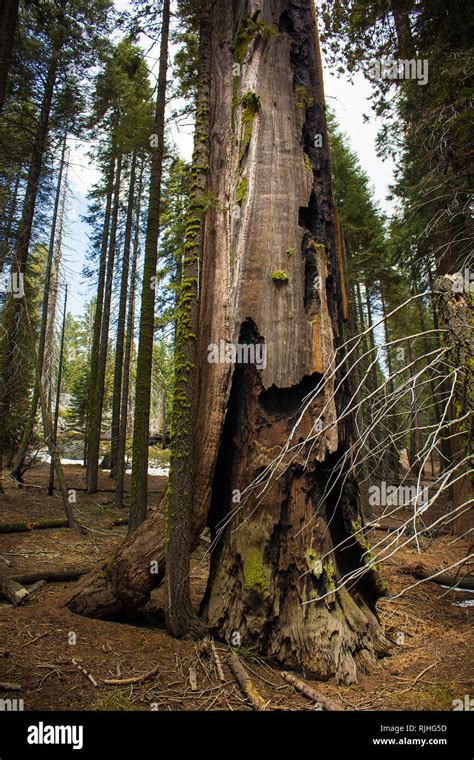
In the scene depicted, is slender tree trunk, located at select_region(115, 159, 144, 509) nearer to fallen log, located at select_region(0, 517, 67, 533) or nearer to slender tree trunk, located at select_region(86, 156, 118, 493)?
slender tree trunk, located at select_region(86, 156, 118, 493)

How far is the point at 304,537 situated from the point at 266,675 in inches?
46.3

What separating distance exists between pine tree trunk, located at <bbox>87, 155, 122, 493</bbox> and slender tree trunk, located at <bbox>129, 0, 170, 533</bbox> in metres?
6.44

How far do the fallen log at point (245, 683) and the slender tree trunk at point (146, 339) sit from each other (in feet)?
13.5

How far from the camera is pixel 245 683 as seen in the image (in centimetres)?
347

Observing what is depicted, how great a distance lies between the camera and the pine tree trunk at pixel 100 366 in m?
15.1

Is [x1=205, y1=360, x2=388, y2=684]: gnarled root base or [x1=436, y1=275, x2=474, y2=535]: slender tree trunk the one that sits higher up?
[x1=436, y1=275, x2=474, y2=535]: slender tree trunk

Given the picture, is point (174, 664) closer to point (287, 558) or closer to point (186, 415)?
point (287, 558)

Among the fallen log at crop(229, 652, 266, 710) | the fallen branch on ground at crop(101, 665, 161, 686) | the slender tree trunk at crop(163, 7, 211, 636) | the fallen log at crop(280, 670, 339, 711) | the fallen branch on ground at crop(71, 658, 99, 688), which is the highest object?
the slender tree trunk at crop(163, 7, 211, 636)

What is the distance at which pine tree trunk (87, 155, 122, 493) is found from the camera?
594 inches

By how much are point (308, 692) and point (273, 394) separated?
8.39 ft

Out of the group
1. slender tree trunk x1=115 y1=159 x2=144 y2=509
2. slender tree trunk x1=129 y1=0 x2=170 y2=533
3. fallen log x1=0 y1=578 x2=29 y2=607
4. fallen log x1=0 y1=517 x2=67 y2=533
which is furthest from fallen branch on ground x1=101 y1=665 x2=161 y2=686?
slender tree trunk x1=115 y1=159 x2=144 y2=509

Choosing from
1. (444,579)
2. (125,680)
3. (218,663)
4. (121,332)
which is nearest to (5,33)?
(125,680)

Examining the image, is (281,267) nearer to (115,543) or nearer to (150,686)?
(150,686)

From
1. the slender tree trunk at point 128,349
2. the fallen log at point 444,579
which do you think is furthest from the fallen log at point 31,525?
the fallen log at point 444,579
